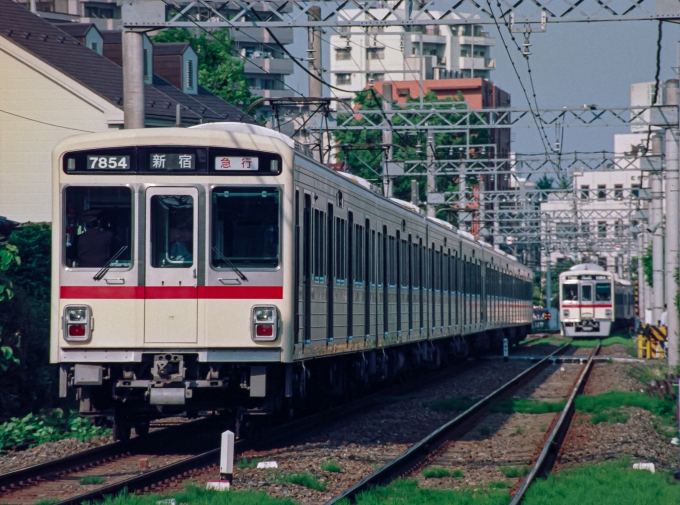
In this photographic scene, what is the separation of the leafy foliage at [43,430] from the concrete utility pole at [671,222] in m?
11.5

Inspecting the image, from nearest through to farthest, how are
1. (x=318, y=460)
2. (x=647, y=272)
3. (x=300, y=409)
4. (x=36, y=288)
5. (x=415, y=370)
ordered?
(x=318, y=460)
(x=300, y=409)
(x=36, y=288)
(x=415, y=370)
(x=647, y=272)

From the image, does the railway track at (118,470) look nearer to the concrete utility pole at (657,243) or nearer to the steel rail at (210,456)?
the steel rail at (210,456)

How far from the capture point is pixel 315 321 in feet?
42.5

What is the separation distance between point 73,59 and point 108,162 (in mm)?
19937

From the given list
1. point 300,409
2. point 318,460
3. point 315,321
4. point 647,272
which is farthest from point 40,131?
point 647,272

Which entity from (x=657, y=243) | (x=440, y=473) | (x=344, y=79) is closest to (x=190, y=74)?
(x=657, y=243)

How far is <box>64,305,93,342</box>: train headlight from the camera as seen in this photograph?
11.4 metres

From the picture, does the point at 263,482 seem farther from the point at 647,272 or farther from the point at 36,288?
the point at 647,272

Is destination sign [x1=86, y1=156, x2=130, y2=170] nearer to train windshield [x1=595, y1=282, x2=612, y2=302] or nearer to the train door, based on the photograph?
the train door

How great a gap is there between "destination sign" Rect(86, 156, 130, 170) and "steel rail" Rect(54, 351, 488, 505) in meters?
2.88

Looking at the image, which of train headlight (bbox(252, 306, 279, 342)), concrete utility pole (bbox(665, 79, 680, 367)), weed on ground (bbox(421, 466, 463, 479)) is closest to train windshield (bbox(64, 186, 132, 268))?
train headlight (bbox(252, 306, 279, 342))

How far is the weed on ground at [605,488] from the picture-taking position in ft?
29.5

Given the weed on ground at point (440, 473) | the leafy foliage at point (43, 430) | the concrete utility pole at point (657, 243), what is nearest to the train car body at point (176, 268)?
the leafy foliage at point (43, 430)

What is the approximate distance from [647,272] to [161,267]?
3535 cm
